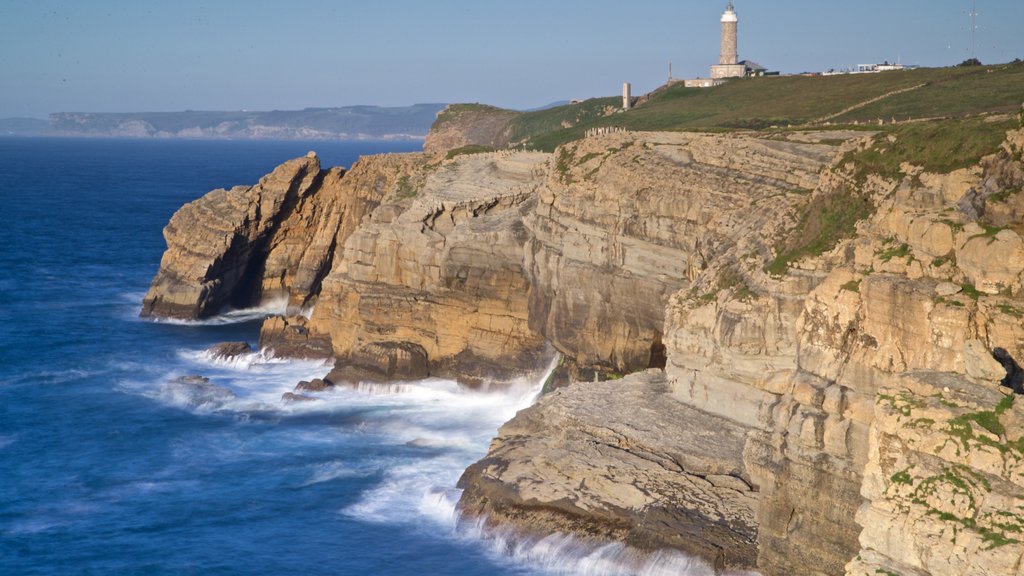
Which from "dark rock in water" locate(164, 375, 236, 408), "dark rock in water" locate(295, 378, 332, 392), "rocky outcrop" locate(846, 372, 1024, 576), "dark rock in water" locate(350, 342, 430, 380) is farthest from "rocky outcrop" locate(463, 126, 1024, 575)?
"dark rock in water" locate(164, 375, 236, 408)

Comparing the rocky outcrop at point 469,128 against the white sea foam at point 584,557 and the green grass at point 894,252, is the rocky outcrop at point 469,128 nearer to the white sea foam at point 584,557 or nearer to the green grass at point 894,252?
the white sea foam at point 584,557

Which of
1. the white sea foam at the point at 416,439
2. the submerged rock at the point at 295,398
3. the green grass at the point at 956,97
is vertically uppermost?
the green grass at the point at 956,97

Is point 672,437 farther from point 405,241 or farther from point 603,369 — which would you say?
point 405,241

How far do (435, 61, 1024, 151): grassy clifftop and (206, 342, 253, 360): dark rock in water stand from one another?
33.0 m

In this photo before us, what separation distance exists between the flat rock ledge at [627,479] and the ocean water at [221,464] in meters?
0.88

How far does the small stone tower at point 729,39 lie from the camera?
11444cm

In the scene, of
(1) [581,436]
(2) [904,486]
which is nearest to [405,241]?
(1) [581,436]

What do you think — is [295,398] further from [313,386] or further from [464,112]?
[464,112]

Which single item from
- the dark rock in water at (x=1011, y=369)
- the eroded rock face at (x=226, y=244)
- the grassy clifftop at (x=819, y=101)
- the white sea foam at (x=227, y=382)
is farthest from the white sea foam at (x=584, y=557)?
the eroded rock face at (x=226, y=244)

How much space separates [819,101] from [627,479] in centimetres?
5569

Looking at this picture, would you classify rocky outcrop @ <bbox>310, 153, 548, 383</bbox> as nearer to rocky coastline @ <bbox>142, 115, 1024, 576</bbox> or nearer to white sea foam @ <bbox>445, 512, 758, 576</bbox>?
rocky coastline @ <bbox>142, 115, 1024, 576</bbox>

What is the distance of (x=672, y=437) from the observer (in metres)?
40.8

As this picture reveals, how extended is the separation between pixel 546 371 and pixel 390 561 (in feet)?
68.3

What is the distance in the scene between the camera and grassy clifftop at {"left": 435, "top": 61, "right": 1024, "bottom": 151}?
73.6 meters
